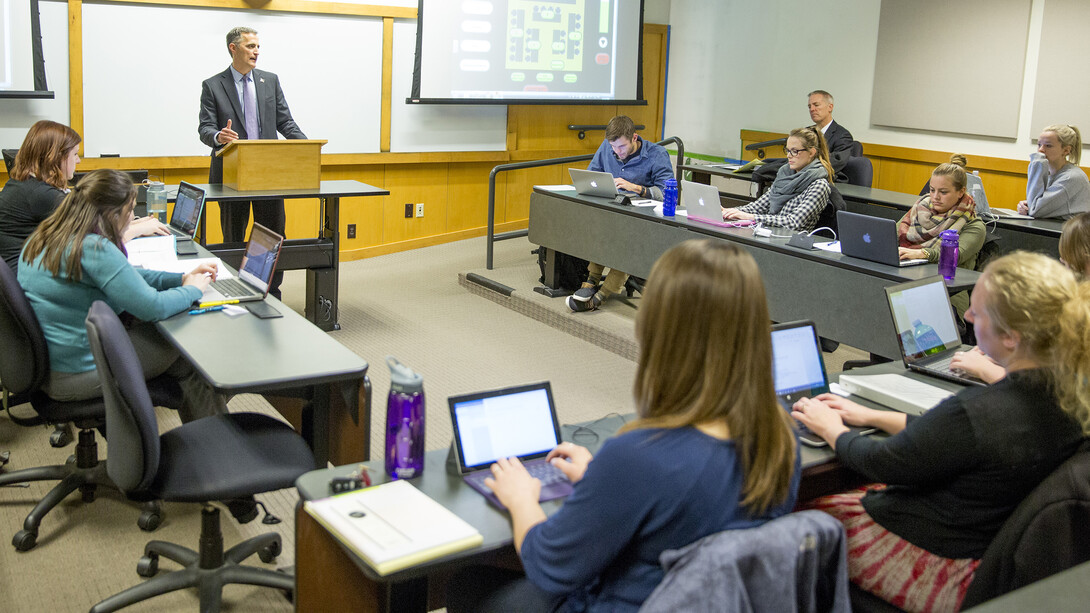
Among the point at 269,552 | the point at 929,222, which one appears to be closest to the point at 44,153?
the point at 269,552

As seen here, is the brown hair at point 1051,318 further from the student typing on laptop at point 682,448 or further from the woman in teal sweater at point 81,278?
the woman in teal sweater at point 81,278

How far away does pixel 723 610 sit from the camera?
4.10 ft

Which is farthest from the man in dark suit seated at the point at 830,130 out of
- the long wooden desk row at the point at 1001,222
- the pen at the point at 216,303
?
the pen at the point at 216,303

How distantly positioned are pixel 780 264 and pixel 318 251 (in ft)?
7.73

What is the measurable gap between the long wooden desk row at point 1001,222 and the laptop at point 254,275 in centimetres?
371

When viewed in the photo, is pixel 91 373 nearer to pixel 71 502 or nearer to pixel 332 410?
pixel 71 502

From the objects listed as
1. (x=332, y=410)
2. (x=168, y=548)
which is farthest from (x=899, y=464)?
(x=168, y=548)

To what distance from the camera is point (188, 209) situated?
4207 mm

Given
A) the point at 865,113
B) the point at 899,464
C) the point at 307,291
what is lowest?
the point at 307,291

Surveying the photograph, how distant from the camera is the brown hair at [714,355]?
1360mm

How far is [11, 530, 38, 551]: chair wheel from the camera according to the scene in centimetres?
272

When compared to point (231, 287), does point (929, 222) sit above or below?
above

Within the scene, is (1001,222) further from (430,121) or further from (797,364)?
(430,121)

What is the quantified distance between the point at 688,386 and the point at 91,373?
2.06 meters
